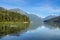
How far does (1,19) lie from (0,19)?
1.58m

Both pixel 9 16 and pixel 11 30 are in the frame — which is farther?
pixel 9 16

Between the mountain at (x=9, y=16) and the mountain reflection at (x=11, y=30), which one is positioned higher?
the mountain at (x=9, y=16)

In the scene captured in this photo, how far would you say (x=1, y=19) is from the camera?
399ft

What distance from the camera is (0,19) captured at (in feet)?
395

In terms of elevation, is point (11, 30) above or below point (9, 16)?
below

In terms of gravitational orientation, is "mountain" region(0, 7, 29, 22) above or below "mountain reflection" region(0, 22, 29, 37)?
above

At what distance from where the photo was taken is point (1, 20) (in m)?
120

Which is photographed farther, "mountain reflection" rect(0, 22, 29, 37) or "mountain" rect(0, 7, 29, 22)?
"mountain" rect(0, 7, 29, 22)

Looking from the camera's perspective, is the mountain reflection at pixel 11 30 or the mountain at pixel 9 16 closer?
the mountain reflection at pixel 11 30

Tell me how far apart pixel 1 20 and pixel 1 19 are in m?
1.95

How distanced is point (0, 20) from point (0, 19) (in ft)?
7.54
